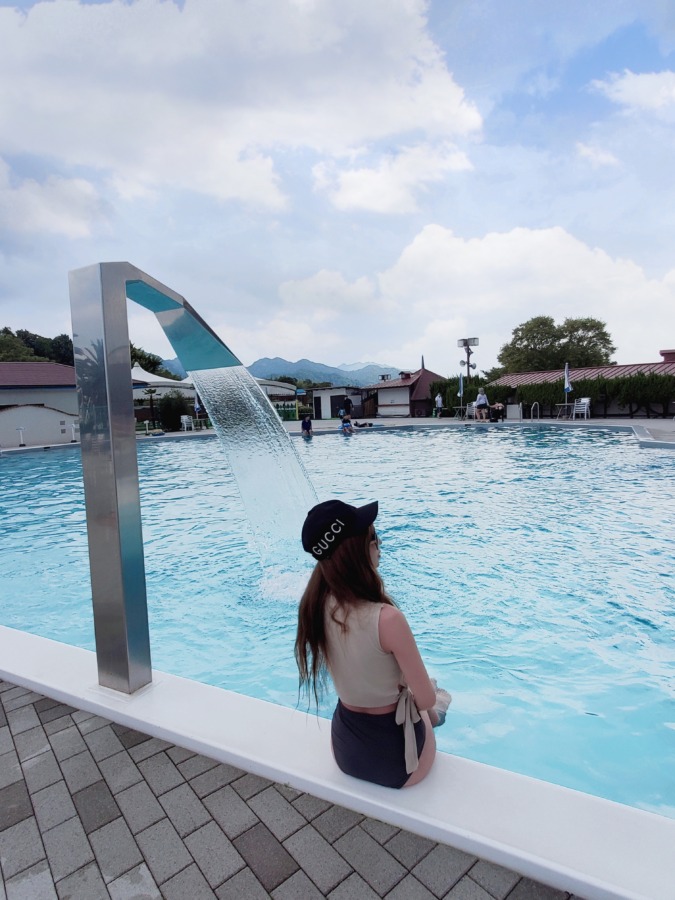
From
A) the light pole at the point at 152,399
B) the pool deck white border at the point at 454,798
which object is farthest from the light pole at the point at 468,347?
the pool deck white border at the point at 454,798

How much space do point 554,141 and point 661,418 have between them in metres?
16.1

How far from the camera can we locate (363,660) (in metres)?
1.63

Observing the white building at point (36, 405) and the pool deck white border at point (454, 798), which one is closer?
the pool deck white border at point (454, 798)

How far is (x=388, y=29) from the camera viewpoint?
36.3 ft

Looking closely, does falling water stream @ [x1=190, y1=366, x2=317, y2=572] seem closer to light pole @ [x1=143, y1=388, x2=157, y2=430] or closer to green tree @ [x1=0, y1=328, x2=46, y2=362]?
light pole @ [x1=143, y1=388, x2=157, y2=430]

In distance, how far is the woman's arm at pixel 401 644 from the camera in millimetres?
1591

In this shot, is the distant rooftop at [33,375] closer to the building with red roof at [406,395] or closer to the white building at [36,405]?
the white building at [36,405]

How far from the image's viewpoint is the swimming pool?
3271 millimetres

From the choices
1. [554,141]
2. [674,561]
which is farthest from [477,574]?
[554,141]

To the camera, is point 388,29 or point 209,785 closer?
point 209,785

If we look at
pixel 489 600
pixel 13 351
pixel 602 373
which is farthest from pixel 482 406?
pixel 13 351

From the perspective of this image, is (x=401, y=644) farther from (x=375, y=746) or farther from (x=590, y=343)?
(x=590, y=343)

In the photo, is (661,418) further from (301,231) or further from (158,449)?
(158,449)

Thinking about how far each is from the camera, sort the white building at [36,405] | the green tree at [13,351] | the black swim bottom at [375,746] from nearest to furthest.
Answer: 1. the black swim bottom at [375,746]
2. the white building at [36,405]
3. the green tree at [13,351]
